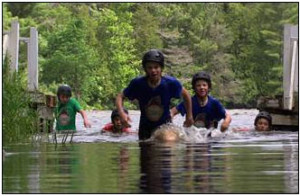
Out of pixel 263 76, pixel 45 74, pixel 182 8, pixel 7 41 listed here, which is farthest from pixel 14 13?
pixel 7 41

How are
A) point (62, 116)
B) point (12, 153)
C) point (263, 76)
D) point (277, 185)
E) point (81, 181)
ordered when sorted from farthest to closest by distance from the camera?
1. point (263, 76)
2. point (62, 116)
3. point (12, 153)
4. point (81, 181)
5. point (277, 185)

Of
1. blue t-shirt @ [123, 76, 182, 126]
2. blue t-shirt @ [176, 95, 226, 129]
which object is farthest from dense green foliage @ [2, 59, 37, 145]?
blue t-shirt @ [176, 95, 226, 129]

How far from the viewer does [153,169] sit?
8.57 meters

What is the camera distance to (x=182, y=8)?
7831 centimetres

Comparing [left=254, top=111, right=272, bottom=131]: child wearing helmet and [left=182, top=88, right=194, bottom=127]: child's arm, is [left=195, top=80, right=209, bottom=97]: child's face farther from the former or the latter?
[left=254, top=111, right=272, bottom=131]: child wearing helmet

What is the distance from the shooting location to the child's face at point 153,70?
14.2 m

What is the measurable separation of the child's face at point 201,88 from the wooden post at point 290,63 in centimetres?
684

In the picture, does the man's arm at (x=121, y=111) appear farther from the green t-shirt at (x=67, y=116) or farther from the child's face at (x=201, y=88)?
the green t-shirt at (x=67, y=116)

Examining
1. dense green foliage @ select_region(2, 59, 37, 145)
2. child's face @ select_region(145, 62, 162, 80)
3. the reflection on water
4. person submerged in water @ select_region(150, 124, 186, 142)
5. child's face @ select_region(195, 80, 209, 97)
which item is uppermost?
child's face @ select_region(145, 62, 162, 80)

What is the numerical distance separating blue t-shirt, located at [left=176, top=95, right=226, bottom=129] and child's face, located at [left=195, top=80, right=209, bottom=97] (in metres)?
0.09

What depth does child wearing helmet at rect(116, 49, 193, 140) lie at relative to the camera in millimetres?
14211

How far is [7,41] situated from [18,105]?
8316 millimetres

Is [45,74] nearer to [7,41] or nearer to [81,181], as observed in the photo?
[7,41]

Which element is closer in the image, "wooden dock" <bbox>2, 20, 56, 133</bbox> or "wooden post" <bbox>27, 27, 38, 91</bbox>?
"wooden dock" <bbox>2, 20, 56, 133</bbox>
